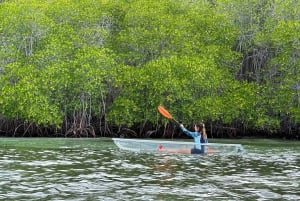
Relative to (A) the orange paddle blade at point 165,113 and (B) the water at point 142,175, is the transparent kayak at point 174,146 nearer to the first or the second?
(B) the water at point 142,175

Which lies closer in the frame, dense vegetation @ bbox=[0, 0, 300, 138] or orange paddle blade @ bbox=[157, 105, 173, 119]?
orange paddle blade @ bbox=[157, 105, 173, 119]

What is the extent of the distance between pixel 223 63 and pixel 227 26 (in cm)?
256

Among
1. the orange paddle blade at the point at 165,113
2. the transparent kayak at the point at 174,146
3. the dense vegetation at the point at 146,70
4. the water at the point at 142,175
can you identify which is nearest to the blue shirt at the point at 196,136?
the transparent kayak at the point at 174,146

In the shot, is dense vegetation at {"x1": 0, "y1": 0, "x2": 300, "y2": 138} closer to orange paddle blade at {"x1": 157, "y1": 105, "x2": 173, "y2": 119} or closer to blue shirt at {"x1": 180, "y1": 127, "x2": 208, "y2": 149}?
orange paddle blade at {"x1": 157, "y1": 105, "x2": 173, "y2": 119}

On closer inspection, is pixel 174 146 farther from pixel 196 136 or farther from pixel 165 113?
pixel 165 113

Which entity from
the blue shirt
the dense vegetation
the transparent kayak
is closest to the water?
the transparent kayak

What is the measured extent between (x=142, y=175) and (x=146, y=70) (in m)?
15.7

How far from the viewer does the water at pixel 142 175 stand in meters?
10.8

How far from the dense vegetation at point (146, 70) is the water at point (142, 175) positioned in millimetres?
7698

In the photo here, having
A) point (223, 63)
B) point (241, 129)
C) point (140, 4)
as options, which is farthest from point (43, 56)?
point (241, 129)

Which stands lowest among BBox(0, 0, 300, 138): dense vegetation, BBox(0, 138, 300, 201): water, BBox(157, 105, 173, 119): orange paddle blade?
BBox(0, 138, 300, 201): water

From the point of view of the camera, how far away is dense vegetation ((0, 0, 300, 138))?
27484mm

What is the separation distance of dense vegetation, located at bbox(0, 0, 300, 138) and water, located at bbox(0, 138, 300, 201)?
7698 millimetres

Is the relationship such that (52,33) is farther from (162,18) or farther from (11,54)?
(162,18)
